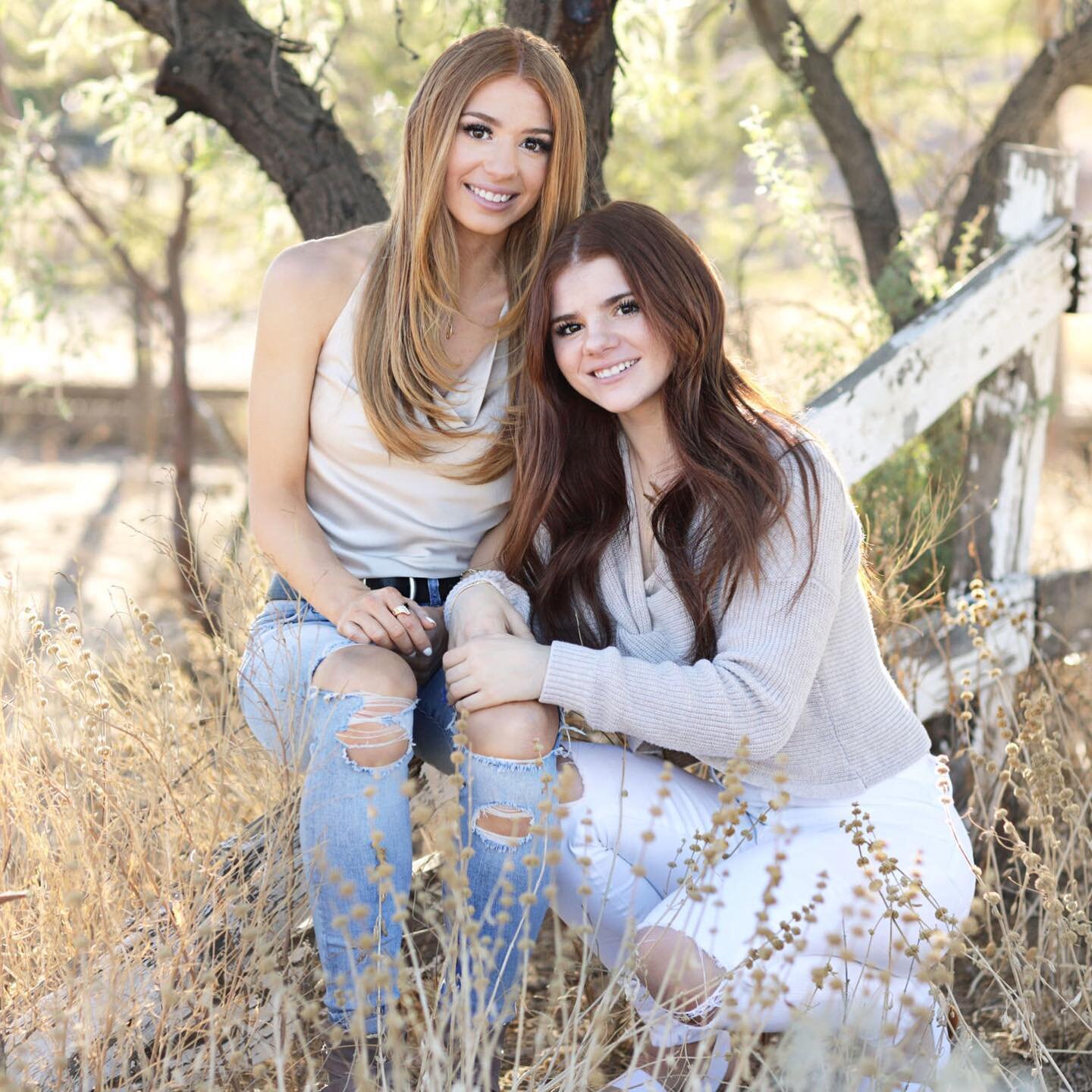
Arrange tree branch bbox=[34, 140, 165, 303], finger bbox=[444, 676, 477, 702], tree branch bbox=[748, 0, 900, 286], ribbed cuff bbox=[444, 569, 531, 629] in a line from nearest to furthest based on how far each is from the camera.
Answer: finger bbox=[444, 676, 477, 702] → ribbed cuff bbox=[444, 569, 531, 629] → tree branch bbox=[748, 0, 900, 286] → tree branch bbox=[34, 140, 165, 303]

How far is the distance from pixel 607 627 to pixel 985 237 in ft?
7.67

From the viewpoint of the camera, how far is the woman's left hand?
2.15 meters

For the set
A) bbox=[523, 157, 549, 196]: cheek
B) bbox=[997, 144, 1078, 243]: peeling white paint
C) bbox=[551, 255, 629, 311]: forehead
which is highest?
bbox=[997, 144, 1078, 243]: peeling white paint

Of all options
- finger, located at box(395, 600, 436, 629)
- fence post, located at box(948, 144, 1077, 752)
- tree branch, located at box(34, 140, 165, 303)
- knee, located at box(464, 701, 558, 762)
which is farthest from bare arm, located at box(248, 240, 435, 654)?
tree branch, located at box(34, 140, 165, 303)

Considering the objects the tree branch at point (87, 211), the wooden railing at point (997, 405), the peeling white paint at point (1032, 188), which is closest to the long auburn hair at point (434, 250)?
the wooden railing at point (997, 405)

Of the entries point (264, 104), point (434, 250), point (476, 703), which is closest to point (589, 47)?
Answer: point (434, 250)

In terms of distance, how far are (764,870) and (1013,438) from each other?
1.80m

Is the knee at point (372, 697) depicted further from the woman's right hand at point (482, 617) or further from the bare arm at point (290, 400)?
the bare arm at point (290, 400)

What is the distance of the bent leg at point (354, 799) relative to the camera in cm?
207

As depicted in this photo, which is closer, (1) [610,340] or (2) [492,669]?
(2) [492,669]

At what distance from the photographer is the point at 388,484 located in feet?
8.57

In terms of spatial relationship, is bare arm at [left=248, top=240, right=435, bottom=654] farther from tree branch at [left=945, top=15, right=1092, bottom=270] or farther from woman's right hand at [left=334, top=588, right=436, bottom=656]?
tree branch at [left=945, top=15, right=1092, bottom=270]

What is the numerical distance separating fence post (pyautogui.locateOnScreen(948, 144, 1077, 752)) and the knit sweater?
1111mm

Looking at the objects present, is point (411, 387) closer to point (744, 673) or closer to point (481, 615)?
point (481, 615)
